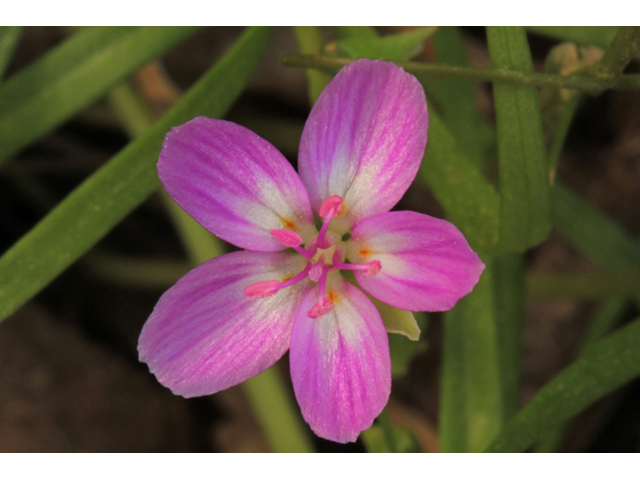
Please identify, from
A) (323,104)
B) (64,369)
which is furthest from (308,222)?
(64,369)

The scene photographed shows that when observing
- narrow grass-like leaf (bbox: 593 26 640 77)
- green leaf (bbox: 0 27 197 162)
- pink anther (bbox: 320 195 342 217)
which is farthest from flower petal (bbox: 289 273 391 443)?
green leaf (bbox: 0 27 197 162)

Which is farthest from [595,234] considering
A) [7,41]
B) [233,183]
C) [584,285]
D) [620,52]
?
[7,41]

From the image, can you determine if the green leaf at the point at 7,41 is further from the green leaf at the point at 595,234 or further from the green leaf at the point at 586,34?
the green leaf at the point at 595,234

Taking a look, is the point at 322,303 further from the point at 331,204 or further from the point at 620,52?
the point at 620,52

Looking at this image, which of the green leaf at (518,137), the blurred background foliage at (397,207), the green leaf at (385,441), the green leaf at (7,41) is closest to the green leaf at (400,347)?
the blurred background foliage at (397,207)

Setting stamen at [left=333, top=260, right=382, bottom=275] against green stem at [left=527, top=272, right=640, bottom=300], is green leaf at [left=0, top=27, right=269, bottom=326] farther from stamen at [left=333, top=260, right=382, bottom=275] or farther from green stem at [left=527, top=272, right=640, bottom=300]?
green stem at [left=527, top=272, right=640, bottom=300]

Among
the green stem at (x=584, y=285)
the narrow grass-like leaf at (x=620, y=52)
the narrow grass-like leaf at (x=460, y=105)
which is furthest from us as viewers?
the green stem at (x=584, y=285)
